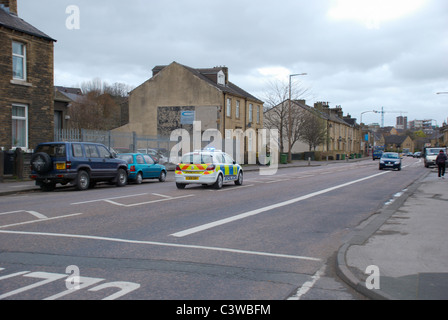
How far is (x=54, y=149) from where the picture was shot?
17234mm

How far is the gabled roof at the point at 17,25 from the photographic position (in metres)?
Result: 21.3

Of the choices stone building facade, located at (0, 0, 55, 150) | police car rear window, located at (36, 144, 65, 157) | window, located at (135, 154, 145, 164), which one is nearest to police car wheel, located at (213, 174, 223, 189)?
window, located at (135, 154, 145, 164)

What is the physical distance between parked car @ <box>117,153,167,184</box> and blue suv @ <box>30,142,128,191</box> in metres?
2.12

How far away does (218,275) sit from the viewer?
18.8 feet

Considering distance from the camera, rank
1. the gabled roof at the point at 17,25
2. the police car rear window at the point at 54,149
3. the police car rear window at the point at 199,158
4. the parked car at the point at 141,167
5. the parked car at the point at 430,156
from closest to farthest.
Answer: the police car rear window at the point at 54,149 < the police car rear window at the point at 199,158 < the parked car at the point at 141,167 < the gabled roof at the point at 17,25 < the parked car at the point at 430,156

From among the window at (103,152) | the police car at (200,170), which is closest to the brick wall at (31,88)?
the window at (103,152)

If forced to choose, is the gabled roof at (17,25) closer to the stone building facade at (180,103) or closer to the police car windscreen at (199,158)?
the police car windscreen at (199,158)

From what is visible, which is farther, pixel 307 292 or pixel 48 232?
pixel 48 232

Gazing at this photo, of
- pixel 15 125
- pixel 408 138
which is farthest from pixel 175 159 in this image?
pixel 408 138

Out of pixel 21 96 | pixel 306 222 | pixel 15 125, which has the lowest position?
pixel 306 222

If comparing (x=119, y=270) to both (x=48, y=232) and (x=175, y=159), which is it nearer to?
(x=48, y=232)

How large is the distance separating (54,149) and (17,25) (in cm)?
881

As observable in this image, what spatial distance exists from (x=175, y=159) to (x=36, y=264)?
2908 centimetres

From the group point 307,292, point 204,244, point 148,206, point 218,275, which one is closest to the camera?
point 307,292
